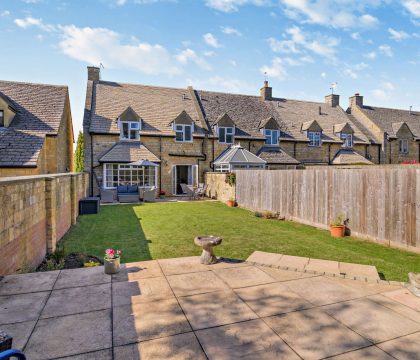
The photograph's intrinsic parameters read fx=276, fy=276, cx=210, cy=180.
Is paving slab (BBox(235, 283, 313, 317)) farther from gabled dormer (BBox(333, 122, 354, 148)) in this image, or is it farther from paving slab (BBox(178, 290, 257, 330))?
gabled dormer (BBox(333, 122, 354, 148))

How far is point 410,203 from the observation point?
7.36 m

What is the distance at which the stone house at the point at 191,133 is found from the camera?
823 inches

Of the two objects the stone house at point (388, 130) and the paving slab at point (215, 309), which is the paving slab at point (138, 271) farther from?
the stone house at point (388, 130)

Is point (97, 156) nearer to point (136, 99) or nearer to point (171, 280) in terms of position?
point (136, 99)

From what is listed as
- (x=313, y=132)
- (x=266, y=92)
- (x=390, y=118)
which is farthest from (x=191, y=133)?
(x=390, y=118)

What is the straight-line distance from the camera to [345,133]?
2808 cm

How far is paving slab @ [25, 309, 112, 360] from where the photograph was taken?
309 cm

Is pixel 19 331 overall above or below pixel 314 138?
below

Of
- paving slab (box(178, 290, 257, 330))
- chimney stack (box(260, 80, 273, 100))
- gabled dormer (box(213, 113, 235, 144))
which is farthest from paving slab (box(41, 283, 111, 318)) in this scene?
chimney stack (box(260, 80, 273, 100))

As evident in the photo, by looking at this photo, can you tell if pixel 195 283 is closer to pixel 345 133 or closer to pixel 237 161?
pixel 237 161

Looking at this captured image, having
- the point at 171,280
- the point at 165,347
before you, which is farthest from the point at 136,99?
the point at 165,347

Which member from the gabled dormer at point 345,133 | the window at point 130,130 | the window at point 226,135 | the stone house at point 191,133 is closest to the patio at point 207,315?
the stone house at point 191,133

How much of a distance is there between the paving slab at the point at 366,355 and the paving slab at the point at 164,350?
1.55 meters

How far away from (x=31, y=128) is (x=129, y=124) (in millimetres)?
6571
